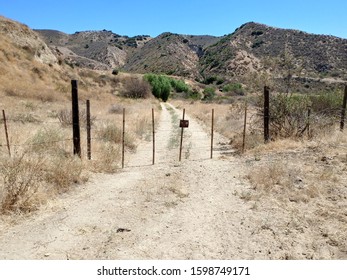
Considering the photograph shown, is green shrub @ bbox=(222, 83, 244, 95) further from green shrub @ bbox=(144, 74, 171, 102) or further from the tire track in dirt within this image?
the tire track in dirt

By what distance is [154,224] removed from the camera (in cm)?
638

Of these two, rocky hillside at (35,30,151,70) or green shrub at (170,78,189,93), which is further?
rocky hillside at (35,30,151,70)

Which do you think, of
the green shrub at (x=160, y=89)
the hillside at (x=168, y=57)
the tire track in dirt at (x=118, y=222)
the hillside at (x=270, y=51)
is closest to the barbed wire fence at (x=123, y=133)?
the tire track in dirt at (x=118, y=222)

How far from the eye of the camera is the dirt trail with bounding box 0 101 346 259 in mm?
5301

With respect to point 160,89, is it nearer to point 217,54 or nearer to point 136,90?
point 136,90

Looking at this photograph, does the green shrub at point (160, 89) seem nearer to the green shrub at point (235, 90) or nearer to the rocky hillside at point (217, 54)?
the green shrub at point (235, 90)

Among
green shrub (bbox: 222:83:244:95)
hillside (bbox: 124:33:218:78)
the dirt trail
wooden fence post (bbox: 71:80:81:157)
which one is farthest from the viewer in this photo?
hillside (bbox: 124:33:218:78)

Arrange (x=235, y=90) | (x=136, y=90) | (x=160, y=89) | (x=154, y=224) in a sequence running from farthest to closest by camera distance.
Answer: (x=235, y=90)
(x=160, y=89)
(x=136, y=90)
(x=154, y=224)

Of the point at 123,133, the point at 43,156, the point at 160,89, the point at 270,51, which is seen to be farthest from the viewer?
the point at 270,51

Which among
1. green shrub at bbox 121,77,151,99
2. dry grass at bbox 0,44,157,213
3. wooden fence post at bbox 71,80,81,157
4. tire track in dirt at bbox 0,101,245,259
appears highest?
green shrub at bbox 121,77,151,99

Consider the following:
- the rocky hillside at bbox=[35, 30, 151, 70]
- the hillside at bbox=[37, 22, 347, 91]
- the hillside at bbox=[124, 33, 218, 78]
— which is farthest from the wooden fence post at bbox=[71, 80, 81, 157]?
the rocky hillside at bbox=[35, 30, 151, 70]

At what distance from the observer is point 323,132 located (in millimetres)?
14312

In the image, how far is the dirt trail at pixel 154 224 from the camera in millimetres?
5301

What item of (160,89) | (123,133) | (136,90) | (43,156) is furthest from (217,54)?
(43,156)
